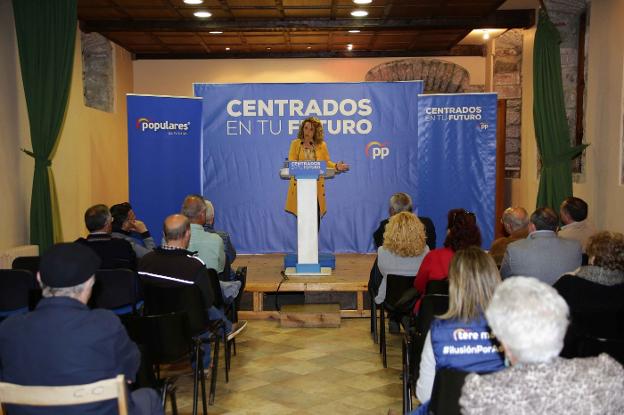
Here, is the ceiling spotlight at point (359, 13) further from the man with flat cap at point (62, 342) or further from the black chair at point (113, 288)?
the man with flat cap at point (62, 342)

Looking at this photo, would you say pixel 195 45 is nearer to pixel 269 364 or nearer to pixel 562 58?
pixel 562 58

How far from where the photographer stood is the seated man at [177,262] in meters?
4.15

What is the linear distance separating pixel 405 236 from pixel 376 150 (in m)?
3.96

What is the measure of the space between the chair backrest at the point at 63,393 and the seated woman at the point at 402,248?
3.12 meters

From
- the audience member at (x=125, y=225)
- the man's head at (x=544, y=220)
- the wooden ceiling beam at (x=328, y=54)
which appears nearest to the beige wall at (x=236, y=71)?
the wooden ceiling beam at (x=328, y=54)

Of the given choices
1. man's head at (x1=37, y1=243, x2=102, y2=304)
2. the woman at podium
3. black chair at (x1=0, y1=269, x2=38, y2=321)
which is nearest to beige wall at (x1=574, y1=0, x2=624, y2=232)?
the woman at podium

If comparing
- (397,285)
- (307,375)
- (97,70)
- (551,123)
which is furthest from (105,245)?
(97,70)

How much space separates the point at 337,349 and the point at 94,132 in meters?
6.31

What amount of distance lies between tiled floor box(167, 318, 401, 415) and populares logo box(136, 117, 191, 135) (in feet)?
9.68

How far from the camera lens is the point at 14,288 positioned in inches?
167

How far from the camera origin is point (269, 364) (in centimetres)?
532

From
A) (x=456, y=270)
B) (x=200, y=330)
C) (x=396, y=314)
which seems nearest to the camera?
(x=456, y=270)

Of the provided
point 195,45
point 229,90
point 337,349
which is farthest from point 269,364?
point 195,45

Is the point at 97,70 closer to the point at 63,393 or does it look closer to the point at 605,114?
the point at 605,114
